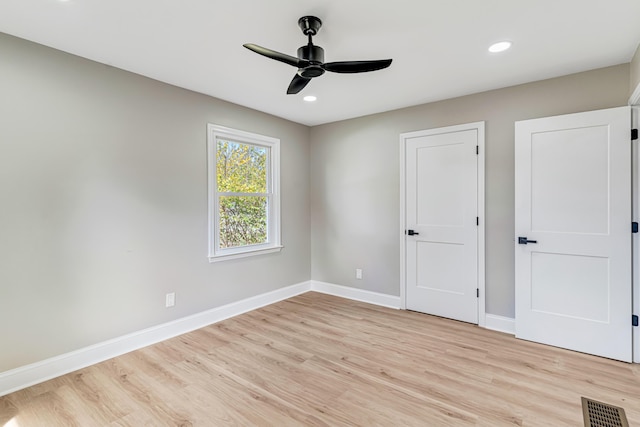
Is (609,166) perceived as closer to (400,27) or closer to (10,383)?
(400,27)

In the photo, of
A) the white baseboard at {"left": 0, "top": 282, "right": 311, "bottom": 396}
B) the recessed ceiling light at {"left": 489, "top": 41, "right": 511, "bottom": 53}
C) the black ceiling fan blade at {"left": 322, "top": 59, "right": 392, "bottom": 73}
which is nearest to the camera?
the black ceiling fan blade at {"left": 322, "top": 59, "right": 392, "bottom": 73}

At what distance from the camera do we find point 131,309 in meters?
2.83

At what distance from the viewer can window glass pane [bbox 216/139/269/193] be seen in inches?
143

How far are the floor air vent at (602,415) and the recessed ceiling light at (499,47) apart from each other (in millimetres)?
2536

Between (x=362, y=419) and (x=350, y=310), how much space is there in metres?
2.00

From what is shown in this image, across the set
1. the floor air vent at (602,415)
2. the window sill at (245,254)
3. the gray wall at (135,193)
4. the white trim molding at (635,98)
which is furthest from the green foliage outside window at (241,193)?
the white trim molding at (635,98)

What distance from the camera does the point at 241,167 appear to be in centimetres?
388

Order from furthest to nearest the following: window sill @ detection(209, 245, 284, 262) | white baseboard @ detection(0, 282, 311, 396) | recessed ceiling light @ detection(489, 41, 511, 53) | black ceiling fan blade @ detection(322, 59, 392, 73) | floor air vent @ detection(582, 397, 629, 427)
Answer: window sill @ detection(209, 245, 284, 262) → recessed ceiling light @ detection(489, 41, 511, 53) → white baseboard @ detection(0, 282, 311, 396) → black ceiling fan blade @ detection(322, 59, 392, 73) → floor air vent @ detection(582, 397, 629, 427)

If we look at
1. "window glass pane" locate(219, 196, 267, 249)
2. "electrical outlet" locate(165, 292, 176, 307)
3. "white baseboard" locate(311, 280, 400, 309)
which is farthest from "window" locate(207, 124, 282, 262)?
"white baseboard" locate(311, 280, 400, 309)

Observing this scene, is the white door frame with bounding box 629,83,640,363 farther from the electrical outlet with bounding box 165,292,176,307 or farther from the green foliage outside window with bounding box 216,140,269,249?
the electrical outlet with bounding box 165,292,176,307

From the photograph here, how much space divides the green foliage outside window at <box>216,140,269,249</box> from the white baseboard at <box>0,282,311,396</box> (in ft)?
2.56

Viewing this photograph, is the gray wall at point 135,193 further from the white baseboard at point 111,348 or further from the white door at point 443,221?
the white door at point 443,221

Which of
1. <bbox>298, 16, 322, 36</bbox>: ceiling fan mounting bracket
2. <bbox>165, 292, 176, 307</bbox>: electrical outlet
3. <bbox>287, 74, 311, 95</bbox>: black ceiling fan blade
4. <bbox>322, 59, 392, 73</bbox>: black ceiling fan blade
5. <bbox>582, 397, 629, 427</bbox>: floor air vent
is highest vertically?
<bbox>298, 16, 322, 36</bbox>: ceiling fan mounting bracket

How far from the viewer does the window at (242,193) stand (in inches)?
139
